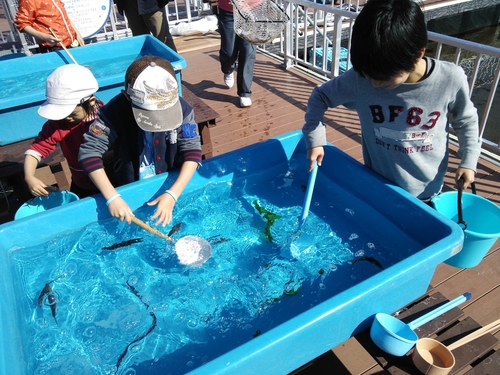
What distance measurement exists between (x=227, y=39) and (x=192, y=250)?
10.3 feet

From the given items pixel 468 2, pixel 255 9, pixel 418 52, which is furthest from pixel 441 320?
pixel 468 2

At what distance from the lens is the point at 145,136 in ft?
6.92

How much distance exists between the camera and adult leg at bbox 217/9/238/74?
4340 millimetres

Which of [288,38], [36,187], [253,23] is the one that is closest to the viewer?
[36,187]

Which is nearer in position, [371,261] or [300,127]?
[371,261]

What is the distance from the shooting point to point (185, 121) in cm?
211

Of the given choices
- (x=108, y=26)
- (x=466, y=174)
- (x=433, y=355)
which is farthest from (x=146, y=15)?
(x=433, y=355)

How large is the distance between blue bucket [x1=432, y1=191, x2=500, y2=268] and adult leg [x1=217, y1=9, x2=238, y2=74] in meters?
3.18

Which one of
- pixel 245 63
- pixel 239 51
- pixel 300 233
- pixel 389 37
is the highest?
pixel 389 37

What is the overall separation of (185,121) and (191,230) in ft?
2.06

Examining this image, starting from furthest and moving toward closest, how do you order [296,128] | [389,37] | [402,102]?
[296,128]
[402,102]
[389,37]

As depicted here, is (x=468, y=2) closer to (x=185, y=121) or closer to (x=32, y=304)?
(x=185, y=121)

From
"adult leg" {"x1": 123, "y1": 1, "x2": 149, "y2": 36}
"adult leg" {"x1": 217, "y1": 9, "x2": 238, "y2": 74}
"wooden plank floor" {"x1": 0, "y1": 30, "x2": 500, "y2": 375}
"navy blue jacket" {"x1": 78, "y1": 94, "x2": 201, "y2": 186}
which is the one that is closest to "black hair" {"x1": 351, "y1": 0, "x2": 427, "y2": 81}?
"navy blue jacket" {"x1": 78, "y1": 94, "x2": 201, "y2": 186}

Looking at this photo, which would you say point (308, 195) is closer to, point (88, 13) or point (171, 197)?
point (171, 197)
